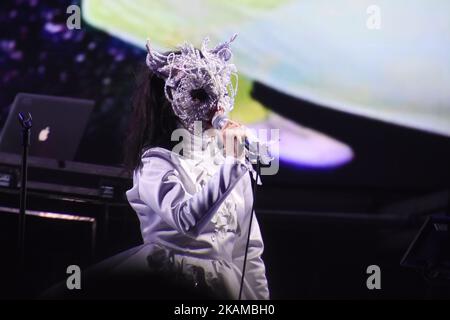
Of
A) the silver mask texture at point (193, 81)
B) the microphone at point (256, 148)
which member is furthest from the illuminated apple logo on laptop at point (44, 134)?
the microphone at point (256, 148)

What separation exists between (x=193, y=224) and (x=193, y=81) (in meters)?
0.47

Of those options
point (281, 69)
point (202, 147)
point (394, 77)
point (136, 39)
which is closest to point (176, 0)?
point (136, 39)

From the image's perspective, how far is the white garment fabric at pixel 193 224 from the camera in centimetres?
229

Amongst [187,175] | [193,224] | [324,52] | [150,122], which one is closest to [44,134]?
[150,122]

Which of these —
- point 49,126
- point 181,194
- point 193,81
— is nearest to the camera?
point 181,194

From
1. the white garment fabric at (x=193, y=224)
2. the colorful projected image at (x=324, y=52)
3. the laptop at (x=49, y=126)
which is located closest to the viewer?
the white garment fabric at (x=193, y=224)

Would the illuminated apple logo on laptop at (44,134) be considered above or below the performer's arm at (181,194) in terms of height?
above

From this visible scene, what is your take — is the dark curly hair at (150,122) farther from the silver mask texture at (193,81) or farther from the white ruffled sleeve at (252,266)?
the white ruffled sleeve at (252,266)

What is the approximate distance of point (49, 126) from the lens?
3506mm

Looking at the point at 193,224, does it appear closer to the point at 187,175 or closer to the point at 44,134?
the point at 187,175

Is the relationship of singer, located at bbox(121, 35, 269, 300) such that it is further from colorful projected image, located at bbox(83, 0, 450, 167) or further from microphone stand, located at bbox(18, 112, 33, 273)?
colorful projected image, located at bbox(83, 0, 450, 167)

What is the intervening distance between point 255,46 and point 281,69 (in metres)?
0.18
